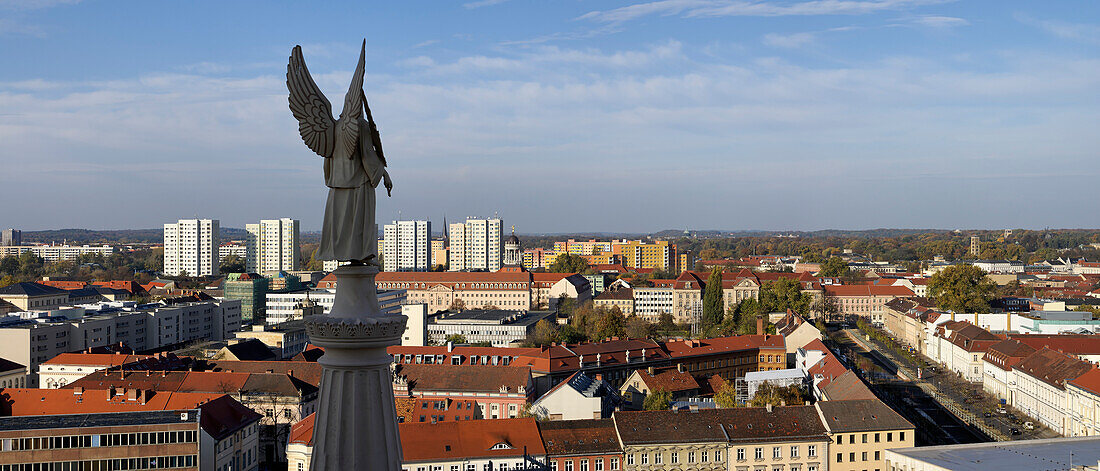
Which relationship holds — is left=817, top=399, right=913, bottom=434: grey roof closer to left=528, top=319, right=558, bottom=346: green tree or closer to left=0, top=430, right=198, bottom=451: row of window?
left=0, top=430, right=198, bottom=451: row of window

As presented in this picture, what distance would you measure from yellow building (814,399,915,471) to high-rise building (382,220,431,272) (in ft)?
483

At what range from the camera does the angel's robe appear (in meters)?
4.67

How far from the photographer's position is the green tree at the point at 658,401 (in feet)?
142

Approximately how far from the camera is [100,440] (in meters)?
30.8

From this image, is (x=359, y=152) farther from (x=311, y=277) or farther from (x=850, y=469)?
(x=311, y=277)

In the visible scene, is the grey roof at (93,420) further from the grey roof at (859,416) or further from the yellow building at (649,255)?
the yellow building at (649,255)

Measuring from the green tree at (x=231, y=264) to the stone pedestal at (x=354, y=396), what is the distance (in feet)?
494

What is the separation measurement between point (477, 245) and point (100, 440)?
141779 millimetres

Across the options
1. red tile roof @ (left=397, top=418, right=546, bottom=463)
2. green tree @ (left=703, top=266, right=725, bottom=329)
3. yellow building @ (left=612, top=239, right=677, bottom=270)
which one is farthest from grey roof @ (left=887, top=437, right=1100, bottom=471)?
yellow building @ (left=612, top=239, right=677, bottom=270)

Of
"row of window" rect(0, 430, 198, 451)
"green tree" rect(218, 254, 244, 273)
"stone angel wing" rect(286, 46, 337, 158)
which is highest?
"stone angel wing" rect(286, 46, 337, 158)

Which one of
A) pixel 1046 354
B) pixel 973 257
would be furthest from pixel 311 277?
pixel 973 257

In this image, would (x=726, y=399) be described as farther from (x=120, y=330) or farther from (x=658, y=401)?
(x=120, y=330)

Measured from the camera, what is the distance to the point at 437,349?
54.0 metres

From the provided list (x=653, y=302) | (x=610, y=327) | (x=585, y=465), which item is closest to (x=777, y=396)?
(x=585, y=465)
